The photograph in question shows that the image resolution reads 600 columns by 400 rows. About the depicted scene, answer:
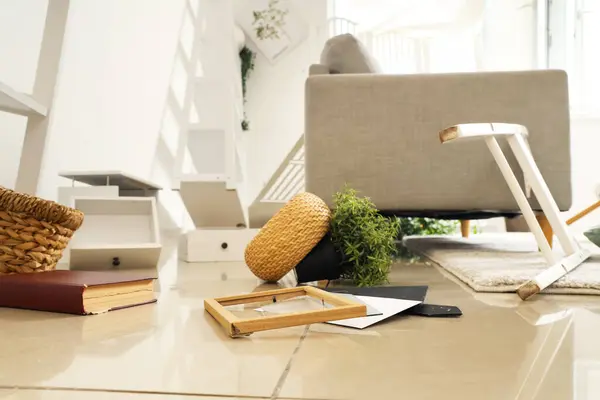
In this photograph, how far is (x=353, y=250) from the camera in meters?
1.29

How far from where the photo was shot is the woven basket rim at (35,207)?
1003 mm

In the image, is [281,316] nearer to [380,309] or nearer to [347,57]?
[380,309]

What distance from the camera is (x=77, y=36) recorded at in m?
2.27

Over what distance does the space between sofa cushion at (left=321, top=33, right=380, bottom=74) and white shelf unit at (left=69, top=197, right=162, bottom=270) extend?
3.05 feet

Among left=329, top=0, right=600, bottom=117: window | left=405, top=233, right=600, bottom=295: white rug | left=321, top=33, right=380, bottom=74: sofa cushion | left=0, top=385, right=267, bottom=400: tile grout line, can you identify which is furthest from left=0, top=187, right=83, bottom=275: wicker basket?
left=329, top=0, right=600, bottom=117: window

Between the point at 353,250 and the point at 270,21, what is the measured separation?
14.4 ft

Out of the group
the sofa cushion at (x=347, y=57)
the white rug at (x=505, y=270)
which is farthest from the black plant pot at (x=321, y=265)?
the sofa cushion at (x=347, y=57)

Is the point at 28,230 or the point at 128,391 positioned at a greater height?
the point at 28,230

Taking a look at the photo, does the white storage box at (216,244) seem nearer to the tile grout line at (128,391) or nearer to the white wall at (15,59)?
the white wall at (15,59)

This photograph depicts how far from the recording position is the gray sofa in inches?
76.7

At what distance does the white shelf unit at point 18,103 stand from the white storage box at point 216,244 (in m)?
0.69

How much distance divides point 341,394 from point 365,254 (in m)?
0.80

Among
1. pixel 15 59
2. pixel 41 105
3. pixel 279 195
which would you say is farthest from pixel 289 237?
pixel 279 195

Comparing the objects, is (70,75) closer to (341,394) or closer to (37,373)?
(37,373)
